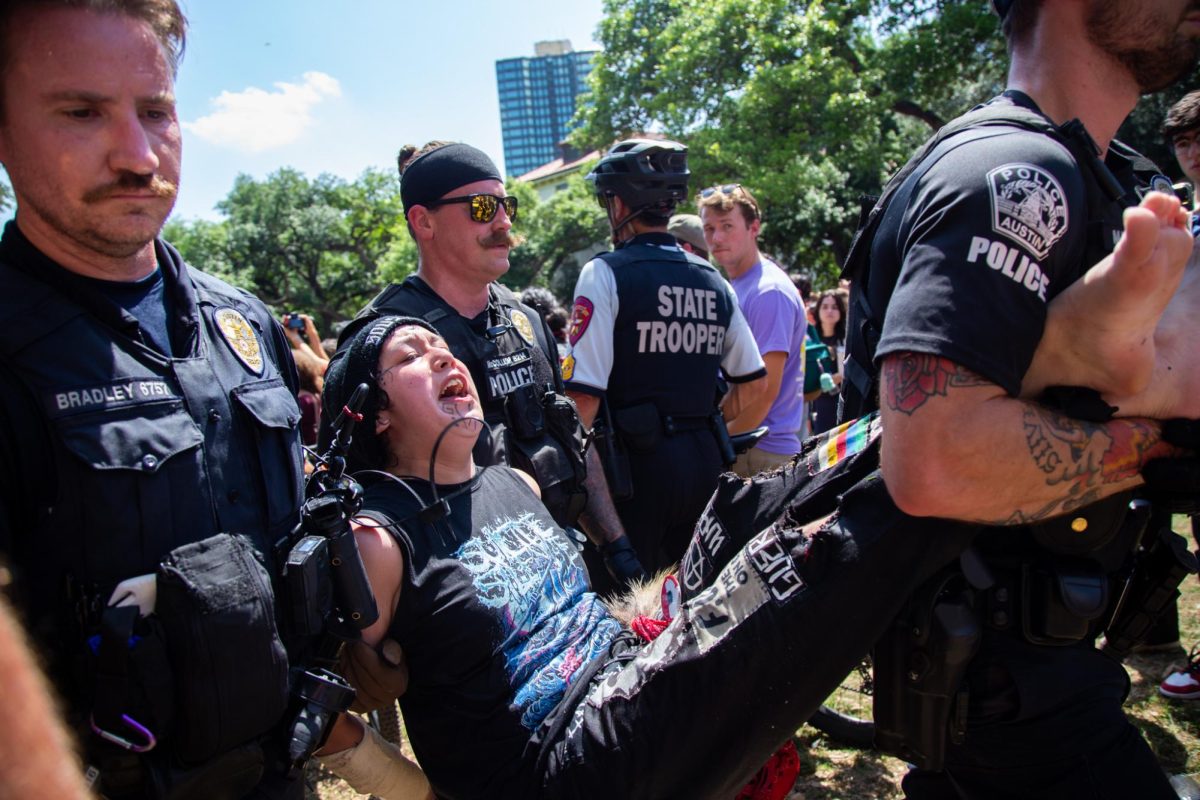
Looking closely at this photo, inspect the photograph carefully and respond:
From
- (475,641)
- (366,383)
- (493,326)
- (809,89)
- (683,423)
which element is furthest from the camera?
(809,89)

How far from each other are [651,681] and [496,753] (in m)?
0.48

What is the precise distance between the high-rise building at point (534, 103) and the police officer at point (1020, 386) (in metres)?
126

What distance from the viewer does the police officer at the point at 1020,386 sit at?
143cm

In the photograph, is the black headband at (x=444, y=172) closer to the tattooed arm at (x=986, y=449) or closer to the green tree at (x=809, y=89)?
the tattooed arm at (x=986, y=449)

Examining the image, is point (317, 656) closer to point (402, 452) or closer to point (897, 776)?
point (402, 452)

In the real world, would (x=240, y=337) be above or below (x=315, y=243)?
above

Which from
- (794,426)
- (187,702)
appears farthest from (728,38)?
(187,702)

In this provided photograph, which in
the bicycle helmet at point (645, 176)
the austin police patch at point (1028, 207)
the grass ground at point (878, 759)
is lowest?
the grass ground at point (878, 759)

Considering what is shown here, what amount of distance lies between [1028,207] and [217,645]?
67.7 inches

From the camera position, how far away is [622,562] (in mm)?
3283

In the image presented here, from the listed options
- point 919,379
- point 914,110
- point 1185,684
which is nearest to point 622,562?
point 919,379

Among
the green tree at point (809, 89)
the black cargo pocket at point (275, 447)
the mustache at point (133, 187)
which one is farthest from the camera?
the green tree at point (809, 89)

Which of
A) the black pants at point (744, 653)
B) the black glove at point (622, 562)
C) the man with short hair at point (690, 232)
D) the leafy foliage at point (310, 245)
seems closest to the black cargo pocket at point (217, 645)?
the black pants at point (744, 653)

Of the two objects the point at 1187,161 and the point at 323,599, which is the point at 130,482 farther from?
the point at 1187,161
